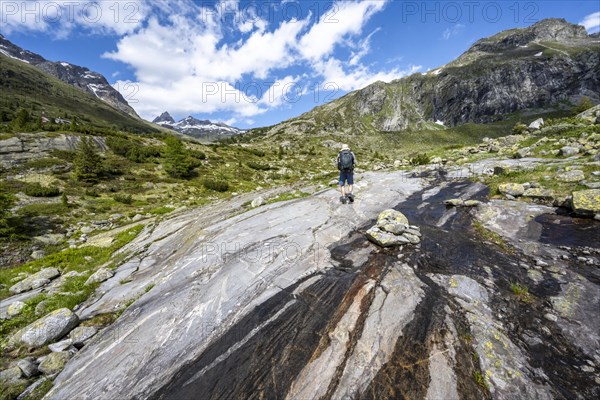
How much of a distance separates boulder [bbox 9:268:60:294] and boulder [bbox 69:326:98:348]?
6434mm

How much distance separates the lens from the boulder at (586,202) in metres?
8.73

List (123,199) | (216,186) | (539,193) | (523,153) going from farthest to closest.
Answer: (216,186) < (123,199) < (523,153) < (539,193)

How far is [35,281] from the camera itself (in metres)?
11.1

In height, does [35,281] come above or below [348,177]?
below

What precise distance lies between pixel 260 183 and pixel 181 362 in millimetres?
31421

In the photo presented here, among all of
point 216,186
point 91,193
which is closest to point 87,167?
point 91,193

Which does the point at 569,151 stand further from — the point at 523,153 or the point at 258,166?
the point at 258,166

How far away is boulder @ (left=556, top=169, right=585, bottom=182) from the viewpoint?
452 inches

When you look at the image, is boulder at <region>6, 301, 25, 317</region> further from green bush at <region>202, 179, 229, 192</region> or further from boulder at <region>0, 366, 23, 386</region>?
green bush at <region>202, 179, 229, 192</region>

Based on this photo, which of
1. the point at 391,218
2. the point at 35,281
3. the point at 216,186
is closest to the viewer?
the point at 391,218

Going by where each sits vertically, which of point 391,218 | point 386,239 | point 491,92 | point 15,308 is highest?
point 491,92

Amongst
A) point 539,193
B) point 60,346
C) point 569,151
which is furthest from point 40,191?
point 569,151

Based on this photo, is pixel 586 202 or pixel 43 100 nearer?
pixel 586 202

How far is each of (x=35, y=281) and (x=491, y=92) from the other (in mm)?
228265
